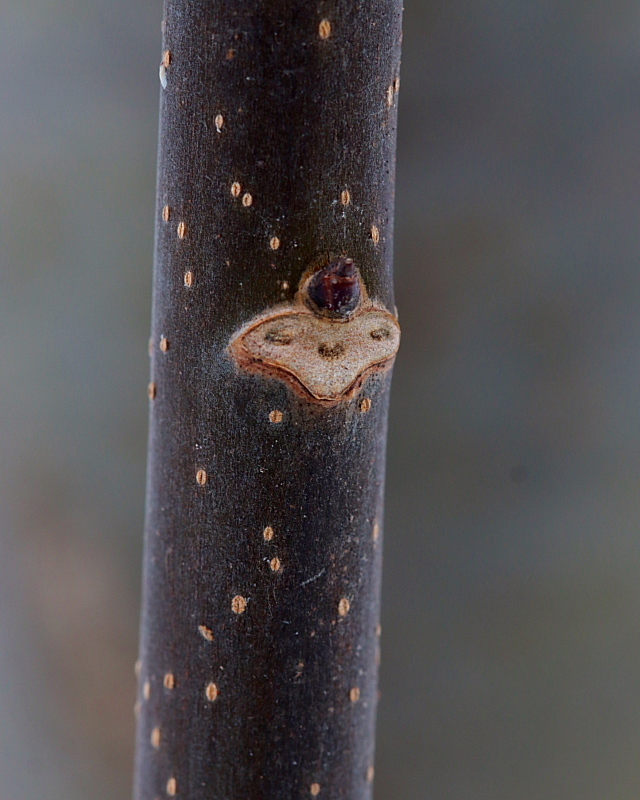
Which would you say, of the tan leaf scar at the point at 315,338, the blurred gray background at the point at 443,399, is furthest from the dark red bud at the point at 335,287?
the blurred gray background at the point at 443,399

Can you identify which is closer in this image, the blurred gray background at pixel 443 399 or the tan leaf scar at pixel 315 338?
the tan leaf scar at pixel 315 338

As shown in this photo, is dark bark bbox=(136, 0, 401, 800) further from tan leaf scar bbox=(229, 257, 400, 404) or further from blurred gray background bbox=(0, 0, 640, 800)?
blurred gray background bbox=(0, 0, 640, 800)

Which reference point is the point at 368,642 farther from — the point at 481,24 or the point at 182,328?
the point at 481,24

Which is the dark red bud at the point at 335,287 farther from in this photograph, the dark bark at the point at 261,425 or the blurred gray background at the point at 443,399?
the blurred gray background at the point at 443,399

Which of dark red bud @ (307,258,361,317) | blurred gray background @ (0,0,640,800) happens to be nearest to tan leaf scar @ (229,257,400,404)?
dark red bud @ (307,258,361,317)

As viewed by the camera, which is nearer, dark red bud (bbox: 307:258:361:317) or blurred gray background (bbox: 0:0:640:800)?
dark red bud (bbox: 307:258:361:317)

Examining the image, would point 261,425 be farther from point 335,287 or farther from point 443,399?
point 443,399
